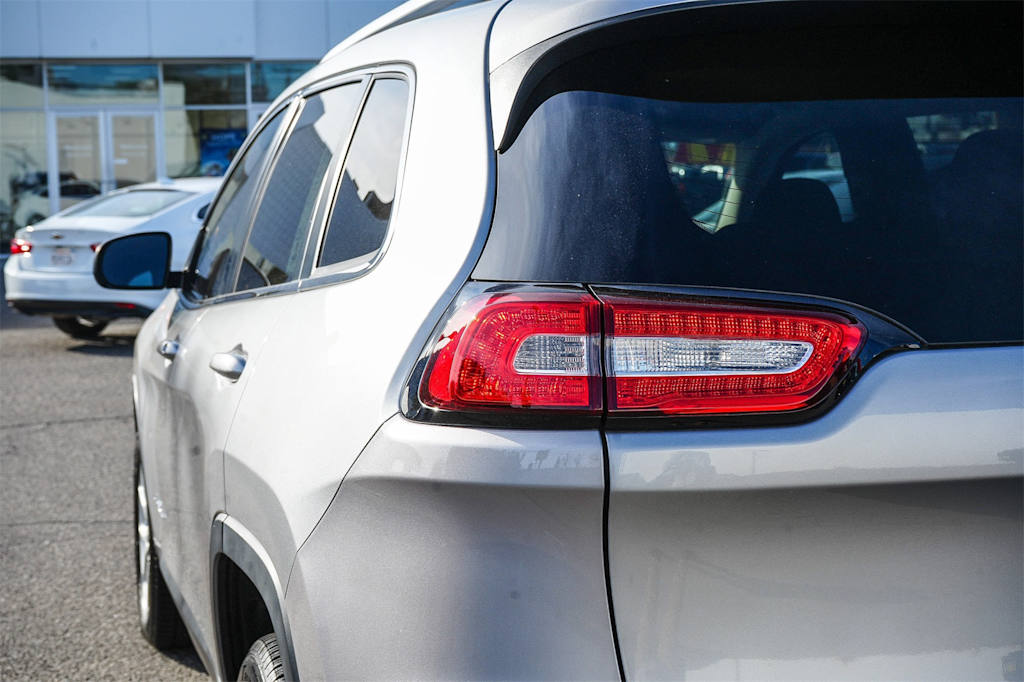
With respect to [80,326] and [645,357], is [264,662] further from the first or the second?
[80,326]

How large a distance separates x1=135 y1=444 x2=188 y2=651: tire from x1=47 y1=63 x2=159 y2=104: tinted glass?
68.0 feet

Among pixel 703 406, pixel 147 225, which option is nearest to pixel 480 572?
pixel 703 406

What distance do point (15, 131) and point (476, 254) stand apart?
23900 millimetres

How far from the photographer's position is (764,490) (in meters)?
1.46

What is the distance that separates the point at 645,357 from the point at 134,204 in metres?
11.0

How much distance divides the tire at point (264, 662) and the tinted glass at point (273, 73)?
21600 millimetres

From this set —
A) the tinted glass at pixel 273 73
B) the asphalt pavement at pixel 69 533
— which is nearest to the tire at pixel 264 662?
the asphalt pavement at pixel 69 533

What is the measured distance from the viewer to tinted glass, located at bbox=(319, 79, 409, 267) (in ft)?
6.45

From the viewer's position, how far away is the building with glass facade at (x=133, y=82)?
22.0m

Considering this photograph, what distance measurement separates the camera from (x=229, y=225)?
318cm

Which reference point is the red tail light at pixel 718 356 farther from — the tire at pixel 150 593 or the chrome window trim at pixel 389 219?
the tire at pixel 150 593

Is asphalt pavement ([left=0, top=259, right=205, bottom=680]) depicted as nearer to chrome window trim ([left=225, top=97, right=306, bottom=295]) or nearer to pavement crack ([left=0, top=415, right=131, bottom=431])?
pavement crack ([left=0, top=415, right=131, bottom=431])

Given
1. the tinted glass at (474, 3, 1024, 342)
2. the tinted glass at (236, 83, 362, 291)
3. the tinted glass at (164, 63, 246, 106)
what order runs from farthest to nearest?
the tinted glass at (164, 63, 246, 106) → the tinted glass at (236, 83, 362, 291) → the tinted glass at (474, 3, 1024, 342)

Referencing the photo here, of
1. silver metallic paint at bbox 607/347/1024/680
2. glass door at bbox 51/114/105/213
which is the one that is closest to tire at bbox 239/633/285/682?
silver metallic paint at bbox 607/347/1024/680
